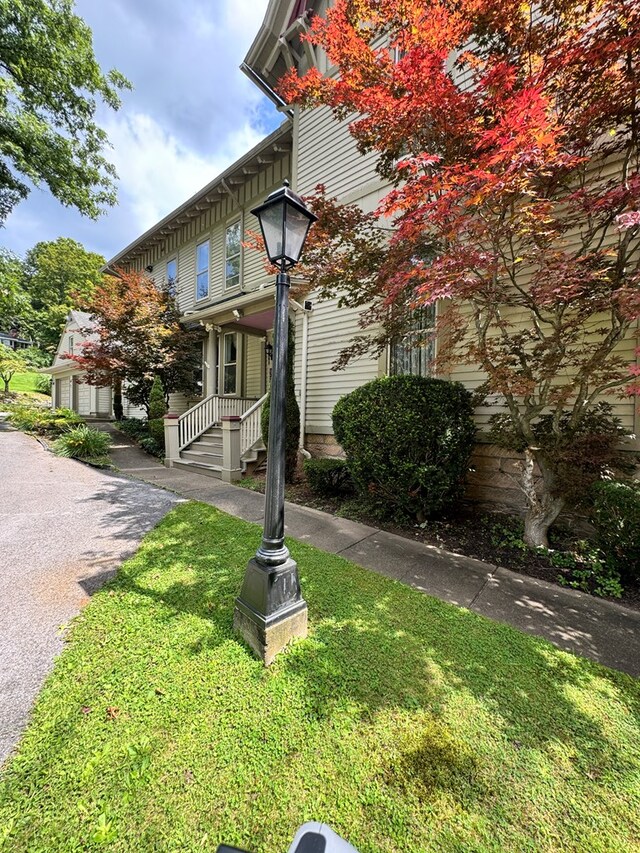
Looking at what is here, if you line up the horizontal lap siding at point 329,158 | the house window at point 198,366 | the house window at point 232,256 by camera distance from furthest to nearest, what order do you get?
the house window at point 198,366
the house window at point 232,256
the horizontal lap siding at point 329,158

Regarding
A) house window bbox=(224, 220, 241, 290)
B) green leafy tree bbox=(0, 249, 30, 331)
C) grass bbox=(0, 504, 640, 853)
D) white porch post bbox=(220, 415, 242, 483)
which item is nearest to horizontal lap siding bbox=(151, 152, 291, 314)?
house window bbox=(224, 220, 241, 290)

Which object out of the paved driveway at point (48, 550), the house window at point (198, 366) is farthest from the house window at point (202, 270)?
the paved driveway at point (48, 550)

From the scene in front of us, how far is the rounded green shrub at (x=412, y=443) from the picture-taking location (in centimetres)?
411

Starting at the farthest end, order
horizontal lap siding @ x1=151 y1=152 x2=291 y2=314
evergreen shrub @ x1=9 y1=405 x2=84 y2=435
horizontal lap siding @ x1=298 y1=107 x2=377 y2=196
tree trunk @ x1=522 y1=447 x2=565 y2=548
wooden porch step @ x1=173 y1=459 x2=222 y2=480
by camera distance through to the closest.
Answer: evergreen shrub @ x1=9 y1=405 x2=84 y2=435, horizontal lap siding @ x1=151 y1=152 x2=291 y2=314, wooden porch step @ x1=173 y1=459 x2=222 y2=480, horizontal lap siding @ x1=298 y1=107 x2=377 y2=196, tree trunk @ x1=522 y1=447 x2=565 y2=548

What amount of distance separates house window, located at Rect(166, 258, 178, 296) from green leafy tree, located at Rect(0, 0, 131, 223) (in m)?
2.84

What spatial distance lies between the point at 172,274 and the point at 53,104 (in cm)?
577

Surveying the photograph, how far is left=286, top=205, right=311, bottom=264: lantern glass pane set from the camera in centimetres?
222

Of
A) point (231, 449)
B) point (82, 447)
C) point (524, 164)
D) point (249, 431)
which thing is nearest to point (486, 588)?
point (524, 164)

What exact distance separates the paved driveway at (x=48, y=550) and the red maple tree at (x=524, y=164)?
3997 mm

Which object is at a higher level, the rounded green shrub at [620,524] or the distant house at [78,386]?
the distant house at [78,386]

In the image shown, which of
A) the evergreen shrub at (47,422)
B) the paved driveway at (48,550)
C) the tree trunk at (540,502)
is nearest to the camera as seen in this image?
the paved driveway at (48,550)

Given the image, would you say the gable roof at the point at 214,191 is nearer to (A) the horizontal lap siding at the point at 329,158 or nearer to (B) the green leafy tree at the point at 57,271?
(A) the horizontal lap siding at the point at 329,158

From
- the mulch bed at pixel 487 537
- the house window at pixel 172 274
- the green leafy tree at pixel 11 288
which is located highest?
the house window at pixel 172 274

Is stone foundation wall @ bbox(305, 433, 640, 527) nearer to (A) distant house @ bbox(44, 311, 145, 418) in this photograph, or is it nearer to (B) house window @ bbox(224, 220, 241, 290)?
(B) house window @ bbox(224, 220, 241, 290)
